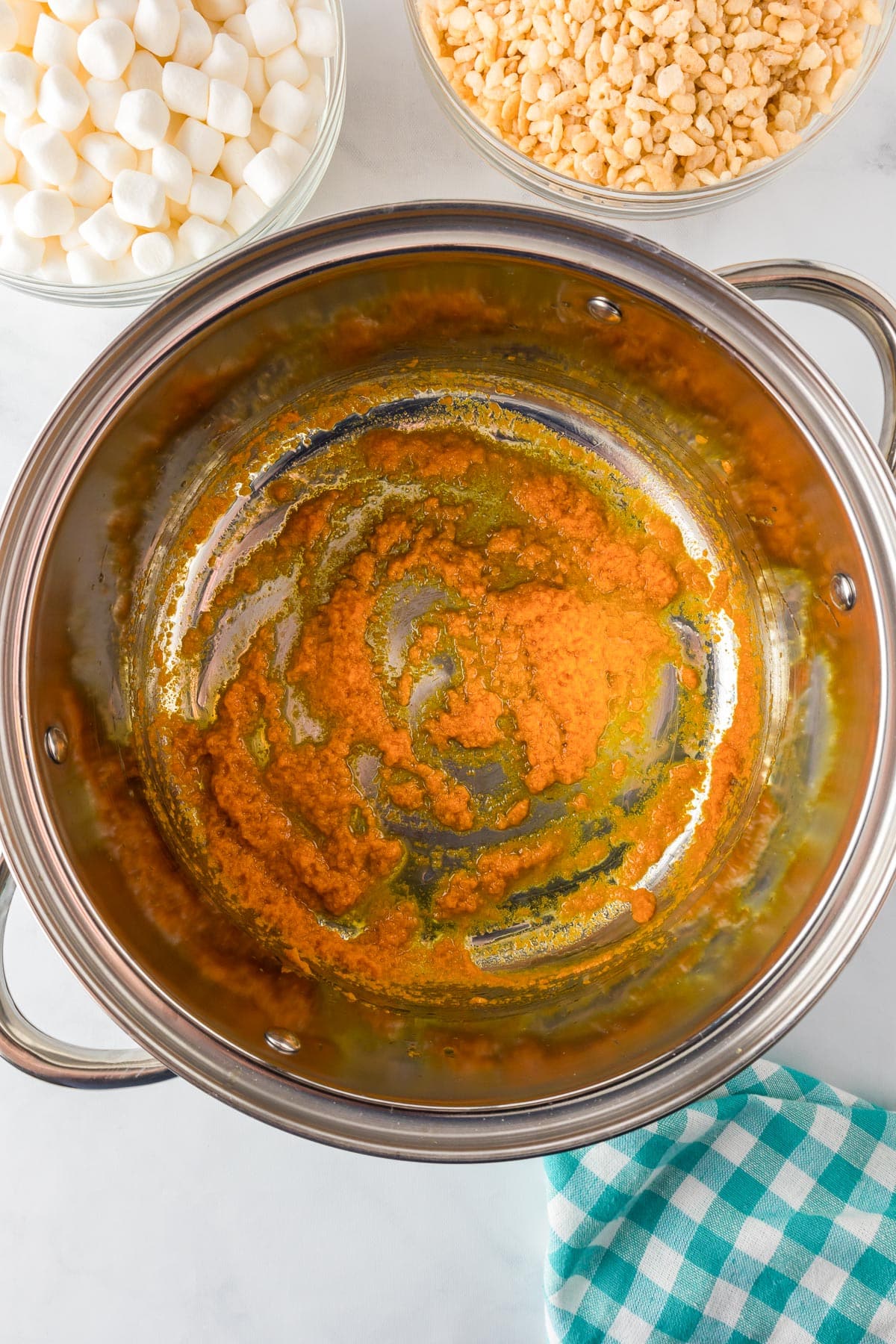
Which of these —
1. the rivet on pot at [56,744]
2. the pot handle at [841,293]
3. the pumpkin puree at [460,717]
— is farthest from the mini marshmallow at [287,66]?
the rivet on pot at [56,744]

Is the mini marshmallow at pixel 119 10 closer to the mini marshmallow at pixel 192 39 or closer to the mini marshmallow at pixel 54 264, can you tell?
the mini marshmallow at pixel 192 39

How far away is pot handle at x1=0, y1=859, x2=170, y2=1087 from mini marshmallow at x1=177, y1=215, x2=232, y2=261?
871mm

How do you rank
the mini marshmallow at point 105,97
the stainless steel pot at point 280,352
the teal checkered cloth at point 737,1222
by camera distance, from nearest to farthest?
the stainless steel pot at point 280,352
the mini marshmallow at point 105,97
the teal checkered cloth at point 737,1222

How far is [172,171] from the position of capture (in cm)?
119

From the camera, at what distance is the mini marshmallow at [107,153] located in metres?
1.19

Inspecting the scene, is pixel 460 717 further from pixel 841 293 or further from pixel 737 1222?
pixel 737 1222

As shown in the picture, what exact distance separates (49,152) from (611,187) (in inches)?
29.8

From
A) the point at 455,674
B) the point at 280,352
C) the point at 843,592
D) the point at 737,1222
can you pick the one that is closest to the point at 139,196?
the point at 280,352

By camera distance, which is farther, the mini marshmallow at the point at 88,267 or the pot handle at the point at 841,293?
the mini marshmallow at the point at 88,267

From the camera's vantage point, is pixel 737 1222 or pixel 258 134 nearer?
pixel 258 134

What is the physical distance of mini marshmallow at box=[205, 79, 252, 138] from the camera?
3.91 ft

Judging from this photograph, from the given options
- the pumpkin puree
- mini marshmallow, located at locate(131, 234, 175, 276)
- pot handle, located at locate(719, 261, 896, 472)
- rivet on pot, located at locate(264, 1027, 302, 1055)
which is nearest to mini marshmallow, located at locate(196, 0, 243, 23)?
mini marshmallow, located at locate(131, 234, 175, 276)

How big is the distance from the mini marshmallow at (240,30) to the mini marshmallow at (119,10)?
124mm

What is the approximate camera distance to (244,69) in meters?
1.22
